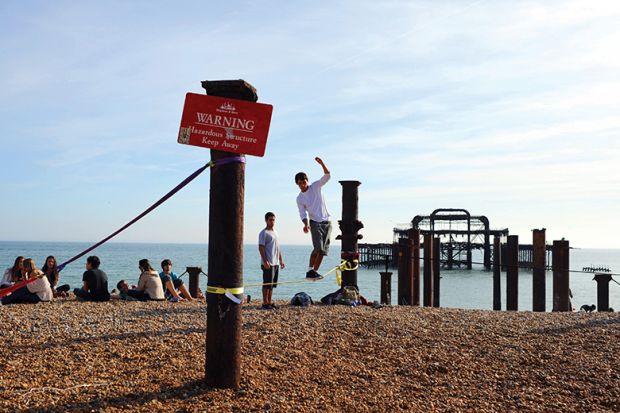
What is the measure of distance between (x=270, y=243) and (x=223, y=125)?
479cm

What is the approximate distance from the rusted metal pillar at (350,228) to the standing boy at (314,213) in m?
1.07

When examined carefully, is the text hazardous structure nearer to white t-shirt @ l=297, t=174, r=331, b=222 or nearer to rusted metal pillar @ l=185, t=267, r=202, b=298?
white t-shirt @ l=297, t=174, r=331, b=222

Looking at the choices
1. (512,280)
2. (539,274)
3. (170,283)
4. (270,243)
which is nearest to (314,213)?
Answer: (270,243)

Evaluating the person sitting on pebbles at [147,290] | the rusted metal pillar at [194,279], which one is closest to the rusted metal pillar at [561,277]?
the rusted metal pillar at [194,279]

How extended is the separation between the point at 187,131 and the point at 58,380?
7.79 feet

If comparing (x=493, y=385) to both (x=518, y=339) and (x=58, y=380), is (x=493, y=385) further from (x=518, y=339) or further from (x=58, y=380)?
(x=58, y=380)

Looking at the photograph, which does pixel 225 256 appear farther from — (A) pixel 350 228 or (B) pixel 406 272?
(B) pixel 406 272

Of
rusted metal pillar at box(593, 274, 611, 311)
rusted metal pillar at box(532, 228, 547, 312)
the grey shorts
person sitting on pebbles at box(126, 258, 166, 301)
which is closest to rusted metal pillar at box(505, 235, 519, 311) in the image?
rusted metal pillar at box(532, 228, 547, 312)

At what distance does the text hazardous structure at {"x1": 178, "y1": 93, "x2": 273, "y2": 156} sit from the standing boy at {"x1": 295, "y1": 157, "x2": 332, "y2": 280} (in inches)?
163

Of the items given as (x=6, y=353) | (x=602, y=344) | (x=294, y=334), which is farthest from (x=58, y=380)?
(x=602, y=344)

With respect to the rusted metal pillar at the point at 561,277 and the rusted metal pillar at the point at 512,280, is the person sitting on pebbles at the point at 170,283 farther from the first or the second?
the rusted metal pillar at the point at 512,280

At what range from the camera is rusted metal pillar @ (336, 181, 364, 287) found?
9.99 m

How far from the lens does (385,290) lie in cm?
1333

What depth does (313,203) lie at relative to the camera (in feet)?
28.8
